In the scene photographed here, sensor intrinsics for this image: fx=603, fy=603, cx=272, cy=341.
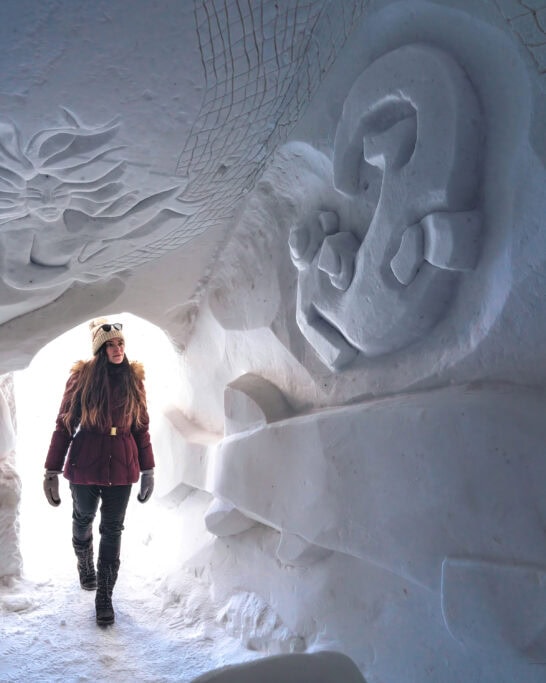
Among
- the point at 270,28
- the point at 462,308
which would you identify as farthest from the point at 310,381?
the point at 270,28

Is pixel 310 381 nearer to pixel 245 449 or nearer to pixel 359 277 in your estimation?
pixel 245 449

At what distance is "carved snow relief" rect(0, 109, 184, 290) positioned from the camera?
4.02 ft

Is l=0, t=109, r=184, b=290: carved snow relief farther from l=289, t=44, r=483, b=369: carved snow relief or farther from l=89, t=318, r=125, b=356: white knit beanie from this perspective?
l=289, t=44, r=483, b=369: carved snow relief

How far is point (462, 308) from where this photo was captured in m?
1.12

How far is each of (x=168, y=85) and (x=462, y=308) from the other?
70 cm

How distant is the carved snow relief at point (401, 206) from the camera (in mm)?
1038

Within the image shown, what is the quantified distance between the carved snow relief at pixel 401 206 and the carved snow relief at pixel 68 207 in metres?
0.46

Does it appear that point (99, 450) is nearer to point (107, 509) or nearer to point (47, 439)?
point (107, 509)

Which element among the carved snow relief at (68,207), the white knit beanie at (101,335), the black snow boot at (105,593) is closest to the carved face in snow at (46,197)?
the carved snow relief at (68,207)

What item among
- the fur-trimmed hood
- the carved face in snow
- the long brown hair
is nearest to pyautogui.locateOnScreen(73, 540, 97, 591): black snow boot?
the long brown hair

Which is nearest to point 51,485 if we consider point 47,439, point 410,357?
point 410,357

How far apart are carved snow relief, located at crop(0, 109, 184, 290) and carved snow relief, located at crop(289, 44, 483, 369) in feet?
1.51

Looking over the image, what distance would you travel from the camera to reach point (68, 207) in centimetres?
143

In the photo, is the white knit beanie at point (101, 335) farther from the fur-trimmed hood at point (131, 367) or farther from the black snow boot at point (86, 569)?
the black snow boot at point (86, 569)
